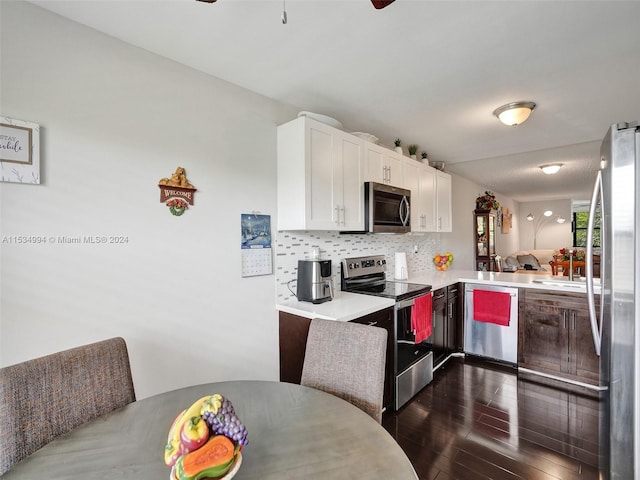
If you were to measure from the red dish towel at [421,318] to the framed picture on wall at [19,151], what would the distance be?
8.27 ft

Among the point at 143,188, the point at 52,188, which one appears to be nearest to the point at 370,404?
the point at 143,188

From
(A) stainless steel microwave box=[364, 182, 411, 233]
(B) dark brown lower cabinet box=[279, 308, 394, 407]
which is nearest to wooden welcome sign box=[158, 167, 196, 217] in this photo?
(B) dark brown lower cabinet box=[279, 308, 394, 407]

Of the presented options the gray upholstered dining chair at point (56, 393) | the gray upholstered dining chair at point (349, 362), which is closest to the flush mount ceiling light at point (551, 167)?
the gray upholstered dining chair at point (349, 362)

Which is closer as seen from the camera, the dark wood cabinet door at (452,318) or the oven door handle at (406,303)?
the oven door handle at (406,303)

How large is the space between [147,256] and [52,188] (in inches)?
20.3

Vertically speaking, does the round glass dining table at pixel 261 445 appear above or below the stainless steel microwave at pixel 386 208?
below

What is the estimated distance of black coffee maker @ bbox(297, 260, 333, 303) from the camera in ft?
7.49

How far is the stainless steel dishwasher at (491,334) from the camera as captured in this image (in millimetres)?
3154

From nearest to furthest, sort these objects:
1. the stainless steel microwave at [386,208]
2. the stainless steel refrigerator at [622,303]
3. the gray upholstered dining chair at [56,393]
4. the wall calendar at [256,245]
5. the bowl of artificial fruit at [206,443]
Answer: the bowl of artificial fruit at [206,443] < the gray upholstered dining chair at [56,393] < the stainless steel refrigerator at [622,303] < the wall calendar at [256,245] < the stainless steel microwave at [386,208]

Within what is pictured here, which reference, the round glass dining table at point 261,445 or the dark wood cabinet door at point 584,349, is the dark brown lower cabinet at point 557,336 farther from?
the round glass dining table at point 261,445

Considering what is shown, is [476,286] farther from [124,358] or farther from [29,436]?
[29,436]

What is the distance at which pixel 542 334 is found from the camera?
118 inches

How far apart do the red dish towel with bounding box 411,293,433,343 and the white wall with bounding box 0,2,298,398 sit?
1.17 meters

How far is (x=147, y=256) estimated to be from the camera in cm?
171
